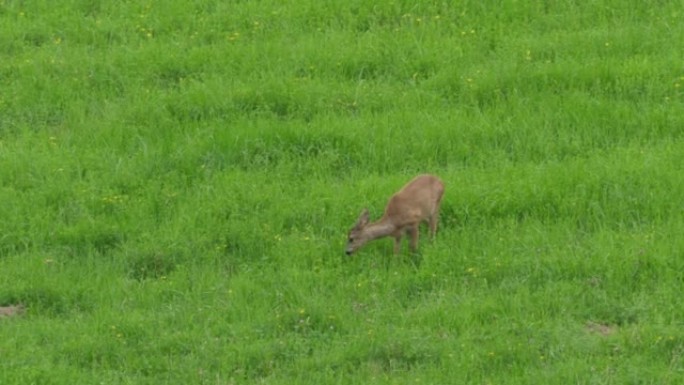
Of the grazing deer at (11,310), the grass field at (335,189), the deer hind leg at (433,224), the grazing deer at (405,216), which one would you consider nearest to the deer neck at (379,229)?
the grazing deer at (405,216)

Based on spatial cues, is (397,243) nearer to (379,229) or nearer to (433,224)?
(379,229)

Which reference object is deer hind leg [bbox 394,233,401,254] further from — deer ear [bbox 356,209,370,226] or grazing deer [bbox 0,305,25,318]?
grazing deer [bbox 0,305,25,318]

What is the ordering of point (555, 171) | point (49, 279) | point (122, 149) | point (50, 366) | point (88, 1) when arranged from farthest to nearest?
point (88, 1) < point (122, 149) < point (555, 171) < point (49, 279) < point (50, 366)

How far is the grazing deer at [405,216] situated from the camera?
15.7 m

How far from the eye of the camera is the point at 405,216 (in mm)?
15703

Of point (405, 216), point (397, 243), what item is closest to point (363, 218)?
point (405, 216)

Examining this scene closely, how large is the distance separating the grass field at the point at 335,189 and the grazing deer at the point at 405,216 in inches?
8.4

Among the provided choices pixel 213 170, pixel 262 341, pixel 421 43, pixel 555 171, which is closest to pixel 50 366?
pixel 262 341

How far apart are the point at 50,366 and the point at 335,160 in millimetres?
4603

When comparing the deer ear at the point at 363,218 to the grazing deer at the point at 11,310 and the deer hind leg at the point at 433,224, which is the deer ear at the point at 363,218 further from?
the grazing deer at the point at 11,310

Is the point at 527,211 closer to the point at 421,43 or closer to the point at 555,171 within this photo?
the point at 555,171

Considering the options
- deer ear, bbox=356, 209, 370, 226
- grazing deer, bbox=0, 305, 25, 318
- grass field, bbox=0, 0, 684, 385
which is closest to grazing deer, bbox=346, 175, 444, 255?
deer ear, bbox=356, 209, 370, 226

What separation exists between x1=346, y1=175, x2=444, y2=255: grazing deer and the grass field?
0.70 ft

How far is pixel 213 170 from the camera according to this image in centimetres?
1748
